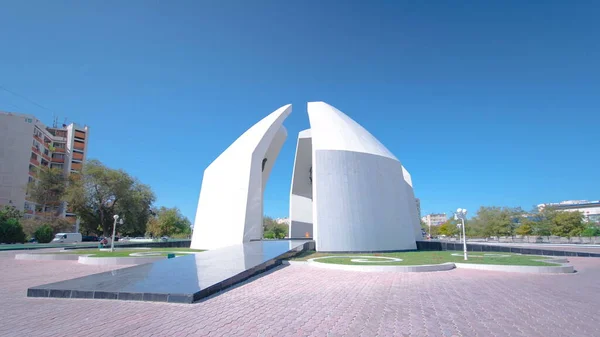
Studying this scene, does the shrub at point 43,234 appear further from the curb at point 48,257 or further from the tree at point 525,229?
the tree at point 525,229

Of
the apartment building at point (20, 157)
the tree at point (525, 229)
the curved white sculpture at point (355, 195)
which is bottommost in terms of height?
the tree at point (525, 229)

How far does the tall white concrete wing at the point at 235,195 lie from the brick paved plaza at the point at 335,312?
1067cm

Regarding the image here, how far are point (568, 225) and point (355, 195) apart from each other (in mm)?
34005

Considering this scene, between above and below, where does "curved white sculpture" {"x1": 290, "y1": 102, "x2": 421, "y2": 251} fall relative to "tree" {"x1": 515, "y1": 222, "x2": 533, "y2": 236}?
above

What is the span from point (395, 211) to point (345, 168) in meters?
3.93

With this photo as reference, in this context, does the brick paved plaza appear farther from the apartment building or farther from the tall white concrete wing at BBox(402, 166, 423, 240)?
the apartment building

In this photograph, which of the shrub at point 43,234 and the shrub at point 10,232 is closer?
the shrub at point 10,232

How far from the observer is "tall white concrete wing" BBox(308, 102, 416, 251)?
1686 cm

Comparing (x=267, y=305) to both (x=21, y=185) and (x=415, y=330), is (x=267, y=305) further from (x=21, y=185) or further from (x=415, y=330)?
(x=21, y=185)

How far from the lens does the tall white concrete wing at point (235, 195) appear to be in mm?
18562

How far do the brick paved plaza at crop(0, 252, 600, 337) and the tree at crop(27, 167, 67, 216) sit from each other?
127 feet

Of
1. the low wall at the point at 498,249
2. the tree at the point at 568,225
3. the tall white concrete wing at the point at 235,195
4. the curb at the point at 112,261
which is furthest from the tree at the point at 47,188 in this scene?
the tree at the point at 568,225

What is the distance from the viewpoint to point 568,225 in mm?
36969

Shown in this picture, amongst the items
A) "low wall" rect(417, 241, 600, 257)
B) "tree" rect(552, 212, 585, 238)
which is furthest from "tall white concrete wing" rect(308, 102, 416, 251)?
"tree" rect(552, 212, 585, 238)
